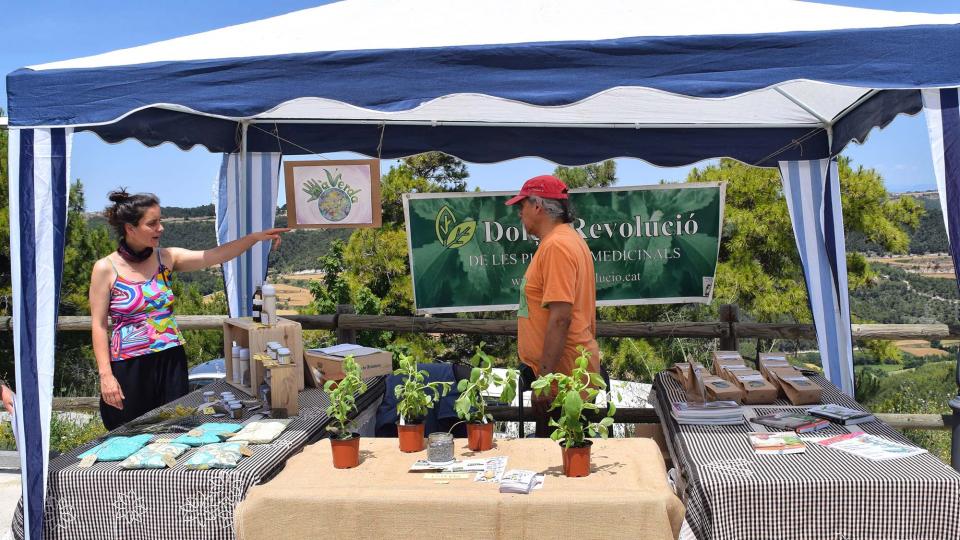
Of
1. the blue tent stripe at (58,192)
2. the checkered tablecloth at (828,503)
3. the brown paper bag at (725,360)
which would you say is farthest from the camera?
the brown paper bag at (725,360)

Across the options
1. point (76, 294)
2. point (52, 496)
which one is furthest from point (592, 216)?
point (76, 294)

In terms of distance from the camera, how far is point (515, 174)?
23.1ft

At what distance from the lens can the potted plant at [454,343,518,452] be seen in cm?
255

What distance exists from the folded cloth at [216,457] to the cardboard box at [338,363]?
1.01 meters

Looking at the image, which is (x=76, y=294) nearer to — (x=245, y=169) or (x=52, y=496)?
(x=245, y=169)

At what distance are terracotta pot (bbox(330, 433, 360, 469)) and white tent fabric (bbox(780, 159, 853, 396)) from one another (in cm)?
340

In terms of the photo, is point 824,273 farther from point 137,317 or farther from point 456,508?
point 137,317

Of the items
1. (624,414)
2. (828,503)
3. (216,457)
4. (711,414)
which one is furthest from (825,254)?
(216,457)

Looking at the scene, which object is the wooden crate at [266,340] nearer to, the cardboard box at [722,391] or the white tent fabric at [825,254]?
the cardboard box at [722,391]

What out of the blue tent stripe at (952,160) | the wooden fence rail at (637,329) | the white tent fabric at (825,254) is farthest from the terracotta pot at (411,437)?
the white tent fabric at (825,254)

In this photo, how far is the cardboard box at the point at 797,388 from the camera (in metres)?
3.48

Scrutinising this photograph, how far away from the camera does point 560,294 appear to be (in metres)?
3.08

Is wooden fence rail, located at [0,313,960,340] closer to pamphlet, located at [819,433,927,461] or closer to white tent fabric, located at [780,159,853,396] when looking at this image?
white tent fabric, located at [780,159,853,396]

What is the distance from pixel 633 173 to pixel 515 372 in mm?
5795
